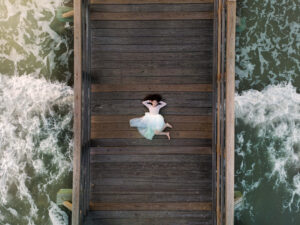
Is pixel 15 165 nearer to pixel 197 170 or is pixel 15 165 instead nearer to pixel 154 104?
pixel 154 104

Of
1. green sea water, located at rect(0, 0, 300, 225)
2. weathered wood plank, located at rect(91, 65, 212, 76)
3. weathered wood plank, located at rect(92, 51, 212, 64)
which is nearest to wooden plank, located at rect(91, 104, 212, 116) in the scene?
weathered wood plank, located at rect(91, 65, 212, 76)

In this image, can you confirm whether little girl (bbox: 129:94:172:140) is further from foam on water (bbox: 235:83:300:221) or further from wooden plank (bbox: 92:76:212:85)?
foam on water (bbox: 235:83:300:221)

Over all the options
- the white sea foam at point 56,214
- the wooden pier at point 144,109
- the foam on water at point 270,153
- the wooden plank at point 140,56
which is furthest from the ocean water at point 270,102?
the white sea foam at point 56,214

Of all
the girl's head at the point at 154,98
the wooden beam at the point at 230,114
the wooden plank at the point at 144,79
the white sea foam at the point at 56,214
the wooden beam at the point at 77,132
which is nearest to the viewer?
the wooden beam at the point at 230,114

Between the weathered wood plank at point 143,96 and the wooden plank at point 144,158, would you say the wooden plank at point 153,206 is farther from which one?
the weathered wood plank at point 143,96

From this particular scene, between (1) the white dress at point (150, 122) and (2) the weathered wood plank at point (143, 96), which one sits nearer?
(1) the white dress at point (150, 122)

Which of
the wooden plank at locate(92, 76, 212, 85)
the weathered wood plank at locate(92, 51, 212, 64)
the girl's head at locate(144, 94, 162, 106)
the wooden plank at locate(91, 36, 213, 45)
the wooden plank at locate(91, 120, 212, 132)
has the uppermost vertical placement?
the wooden plank at locate(91, 36, 213, 45)

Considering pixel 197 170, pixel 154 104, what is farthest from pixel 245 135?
pixel 154 104

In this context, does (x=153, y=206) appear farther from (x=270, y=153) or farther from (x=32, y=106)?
(x=32, y=106)
